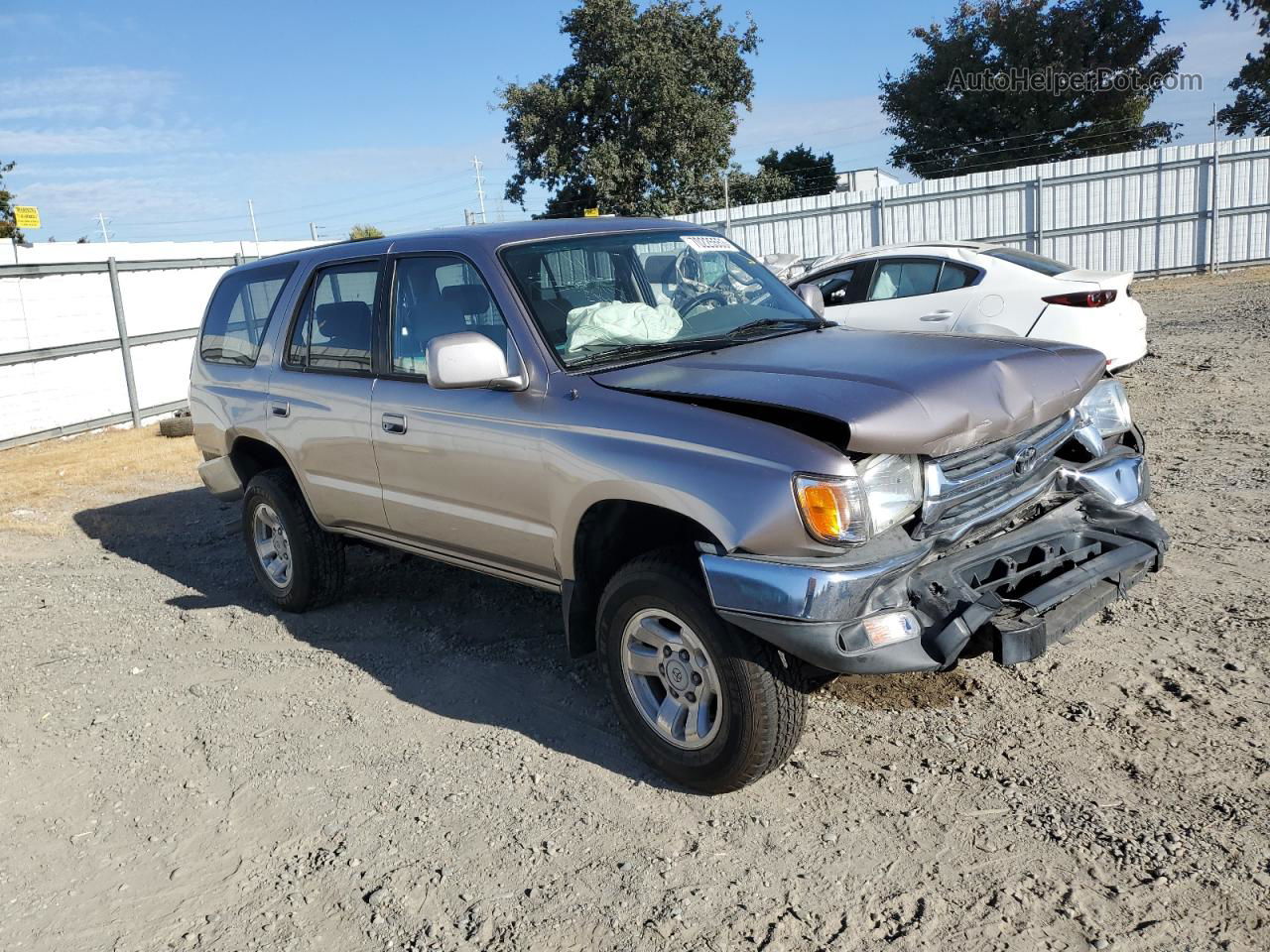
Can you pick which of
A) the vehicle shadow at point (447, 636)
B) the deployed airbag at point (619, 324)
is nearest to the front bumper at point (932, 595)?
the vehicle shadow at point (447, 636)

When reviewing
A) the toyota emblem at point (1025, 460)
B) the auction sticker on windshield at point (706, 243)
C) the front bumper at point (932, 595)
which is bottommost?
the front bumper at point (932, 595)

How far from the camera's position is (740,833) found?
10.8ft

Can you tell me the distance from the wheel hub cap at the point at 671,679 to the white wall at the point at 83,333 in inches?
471

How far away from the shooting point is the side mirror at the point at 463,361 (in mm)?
3773

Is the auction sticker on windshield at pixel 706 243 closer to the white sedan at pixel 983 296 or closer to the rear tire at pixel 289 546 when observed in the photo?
the rear tire at pixel 289 546

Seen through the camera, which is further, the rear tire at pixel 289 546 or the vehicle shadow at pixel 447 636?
the rear tire at pixel 289 546

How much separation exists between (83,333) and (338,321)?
1018 centimetres

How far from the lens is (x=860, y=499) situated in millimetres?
3096

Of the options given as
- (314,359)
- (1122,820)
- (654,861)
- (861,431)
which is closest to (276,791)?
(654,861)

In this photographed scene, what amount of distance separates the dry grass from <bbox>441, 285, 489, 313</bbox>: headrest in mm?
5868

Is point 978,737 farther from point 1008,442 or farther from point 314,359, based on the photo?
point 314,359

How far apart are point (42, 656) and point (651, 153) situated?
87.5ft

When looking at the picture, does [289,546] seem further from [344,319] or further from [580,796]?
[580,796]

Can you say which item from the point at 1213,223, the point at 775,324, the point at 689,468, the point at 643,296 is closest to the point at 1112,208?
the point at 1213,223
